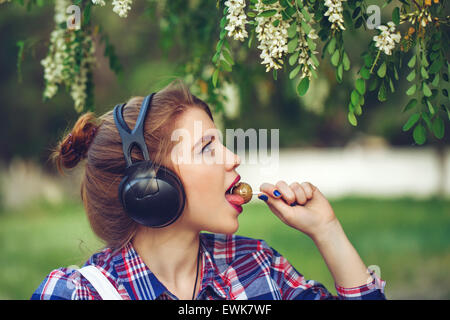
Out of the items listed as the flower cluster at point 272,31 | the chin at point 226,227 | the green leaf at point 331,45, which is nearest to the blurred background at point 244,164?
the chin at point 226,227

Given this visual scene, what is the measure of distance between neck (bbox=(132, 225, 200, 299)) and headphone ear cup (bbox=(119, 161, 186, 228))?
0.50 ft

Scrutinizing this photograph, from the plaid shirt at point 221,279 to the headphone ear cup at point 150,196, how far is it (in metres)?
0.19

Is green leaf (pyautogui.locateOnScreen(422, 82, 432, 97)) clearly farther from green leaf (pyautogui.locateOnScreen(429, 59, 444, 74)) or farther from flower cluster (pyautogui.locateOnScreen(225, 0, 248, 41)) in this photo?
flower cluster (pyautogui.locateOnScreen(225, 0, 248, 41))

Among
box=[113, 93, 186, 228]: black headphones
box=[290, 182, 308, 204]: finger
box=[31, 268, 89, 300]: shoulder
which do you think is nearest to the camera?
box=[31, 268, 89, 300]: shoulder

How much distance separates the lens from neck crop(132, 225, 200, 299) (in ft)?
6.56

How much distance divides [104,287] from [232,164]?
0.63 meters

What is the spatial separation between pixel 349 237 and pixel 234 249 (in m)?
7.43

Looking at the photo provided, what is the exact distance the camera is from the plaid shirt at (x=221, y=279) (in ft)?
5.89

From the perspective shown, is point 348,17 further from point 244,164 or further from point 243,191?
point 244,164

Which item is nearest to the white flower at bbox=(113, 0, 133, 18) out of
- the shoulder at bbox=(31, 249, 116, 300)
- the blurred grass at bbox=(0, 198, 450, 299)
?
the shoulder at bbox=(31, 249, 116, 300)

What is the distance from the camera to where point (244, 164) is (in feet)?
23.8

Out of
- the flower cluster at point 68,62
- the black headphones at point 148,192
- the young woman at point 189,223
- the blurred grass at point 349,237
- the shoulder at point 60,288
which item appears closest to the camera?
the shoulder at point 60,288

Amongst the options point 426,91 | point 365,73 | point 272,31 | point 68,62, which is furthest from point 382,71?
point 68,62

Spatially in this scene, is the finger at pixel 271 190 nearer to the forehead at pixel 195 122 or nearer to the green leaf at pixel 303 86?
the forehead at pixel 195 122
